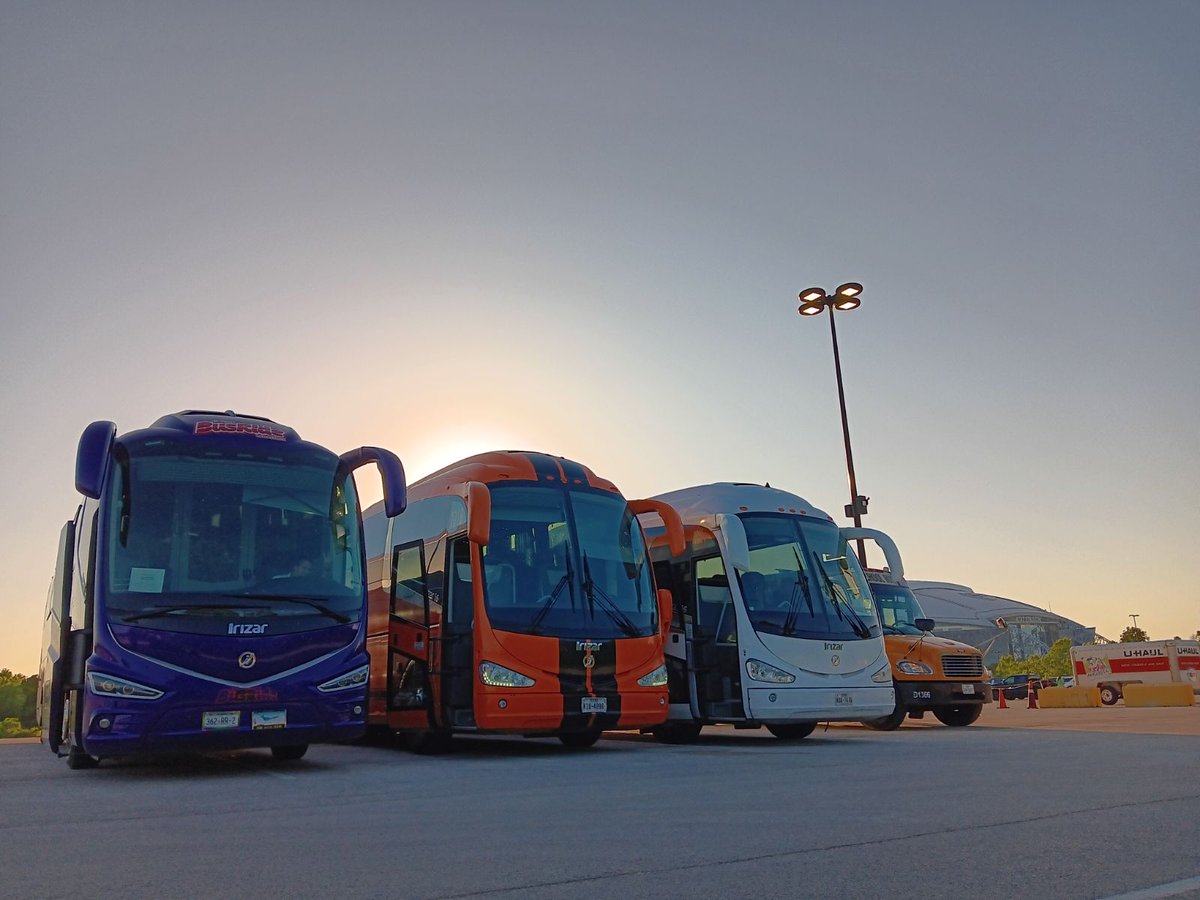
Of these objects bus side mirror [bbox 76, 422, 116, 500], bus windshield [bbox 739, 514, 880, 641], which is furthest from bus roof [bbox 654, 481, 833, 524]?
bus side mirror [bbox 76, 422, 116, 500]

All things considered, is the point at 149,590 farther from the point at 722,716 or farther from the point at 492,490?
the point at 722,716

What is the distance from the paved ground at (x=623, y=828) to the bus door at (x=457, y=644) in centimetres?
104

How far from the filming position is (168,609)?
893cm

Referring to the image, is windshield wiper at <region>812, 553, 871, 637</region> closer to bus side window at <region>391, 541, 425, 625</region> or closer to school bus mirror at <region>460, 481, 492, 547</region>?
school bus mirror at <region>460, 481, 492, 547</region>

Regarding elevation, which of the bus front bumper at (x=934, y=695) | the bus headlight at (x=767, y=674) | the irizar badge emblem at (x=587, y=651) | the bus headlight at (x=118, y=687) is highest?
the irizar badge emblem at (x=587, y=651)

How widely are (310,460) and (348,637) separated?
188 cm

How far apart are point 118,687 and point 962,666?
13.5m

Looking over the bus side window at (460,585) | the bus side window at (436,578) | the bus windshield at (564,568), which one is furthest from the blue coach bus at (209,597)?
the bus windshield at (564,568)

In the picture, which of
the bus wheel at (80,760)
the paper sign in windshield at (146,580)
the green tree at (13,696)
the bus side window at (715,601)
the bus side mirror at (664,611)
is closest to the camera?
the paper sign in windshield at (146,580)

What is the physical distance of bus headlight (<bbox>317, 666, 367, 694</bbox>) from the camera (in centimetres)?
944

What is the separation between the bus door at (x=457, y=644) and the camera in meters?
11.0

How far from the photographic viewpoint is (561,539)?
1177 cm

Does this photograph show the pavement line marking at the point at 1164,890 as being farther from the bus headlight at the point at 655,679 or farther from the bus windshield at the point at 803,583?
the bus windshield at the point at 803,583

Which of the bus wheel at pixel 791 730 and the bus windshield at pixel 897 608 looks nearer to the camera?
the bus wheel at pixel 791 730
